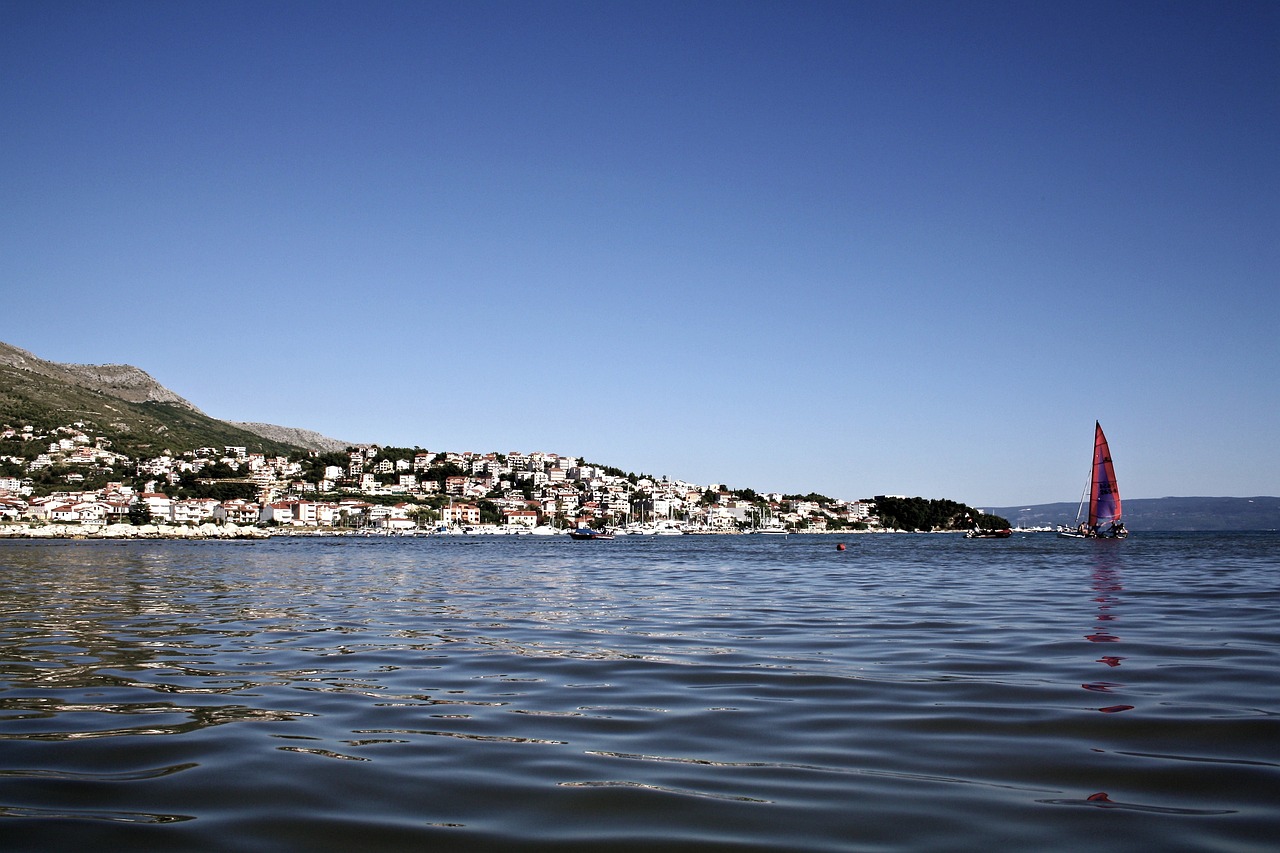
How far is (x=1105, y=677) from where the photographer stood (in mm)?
7789

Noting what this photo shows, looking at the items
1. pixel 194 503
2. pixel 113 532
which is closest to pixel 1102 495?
pixel 113 532

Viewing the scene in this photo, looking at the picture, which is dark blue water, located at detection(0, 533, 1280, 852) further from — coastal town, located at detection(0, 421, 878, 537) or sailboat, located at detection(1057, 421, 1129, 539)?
coastal town, located at detection(0, 421, 878, 537)

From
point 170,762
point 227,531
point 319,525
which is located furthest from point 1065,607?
point 319,525

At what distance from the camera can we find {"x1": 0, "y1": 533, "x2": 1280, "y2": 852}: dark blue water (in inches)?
153

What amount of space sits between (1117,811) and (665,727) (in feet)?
9.07

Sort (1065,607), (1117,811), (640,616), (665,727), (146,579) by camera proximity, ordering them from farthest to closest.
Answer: (146,579) < (1065,607) < (640,616) < (665,727) < (1117,811)

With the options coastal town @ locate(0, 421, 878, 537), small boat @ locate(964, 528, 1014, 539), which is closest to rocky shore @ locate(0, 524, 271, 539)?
coastal town @ locate(0, 421, 878, 537)

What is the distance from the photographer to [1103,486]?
6900 centimetres

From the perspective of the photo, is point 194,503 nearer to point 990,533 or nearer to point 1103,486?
point 990,533

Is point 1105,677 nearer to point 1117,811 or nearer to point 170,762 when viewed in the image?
point 1117,811

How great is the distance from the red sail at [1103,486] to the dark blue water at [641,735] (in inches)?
2359

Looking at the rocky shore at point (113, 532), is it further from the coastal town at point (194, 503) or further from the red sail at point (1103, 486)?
the red sail at point (1103, 486)

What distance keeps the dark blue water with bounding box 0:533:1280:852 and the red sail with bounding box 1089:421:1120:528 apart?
5991cm

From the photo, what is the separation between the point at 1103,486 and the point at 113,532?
102844mm
